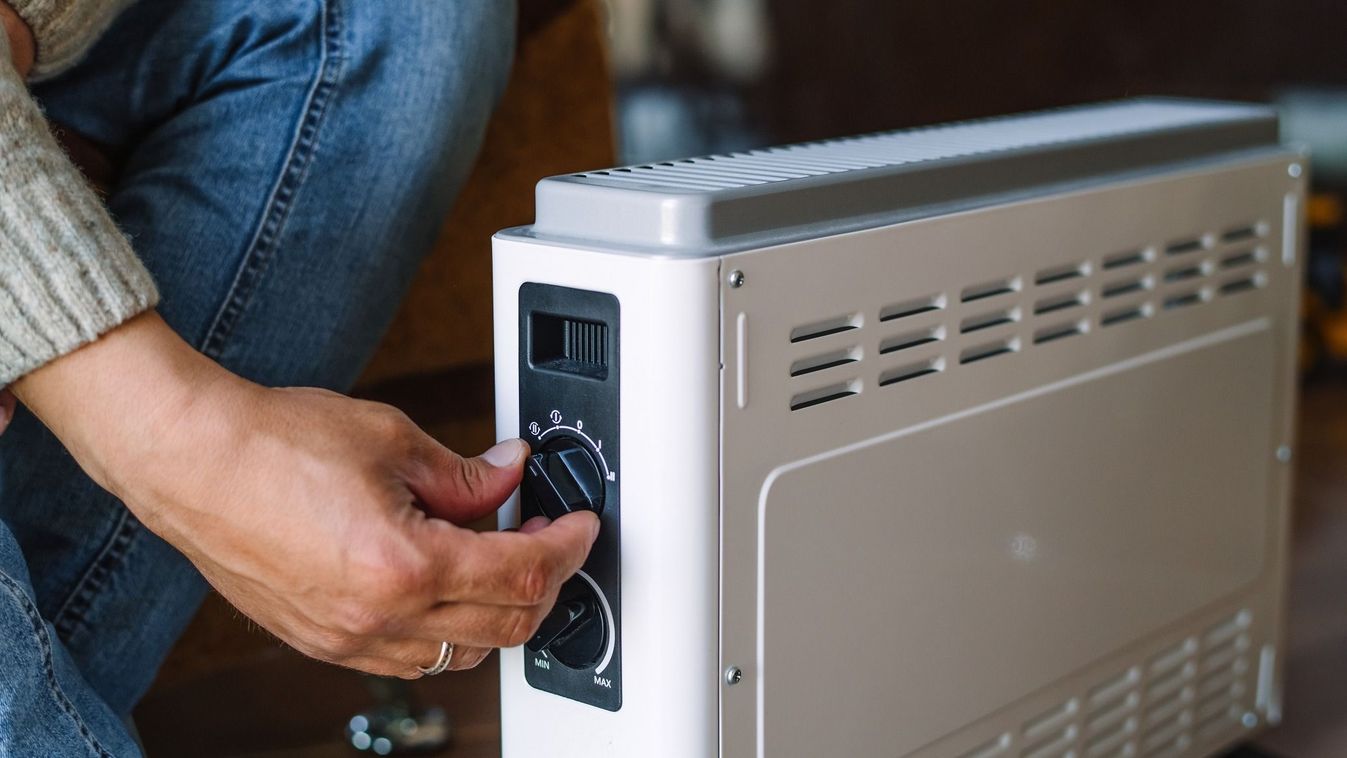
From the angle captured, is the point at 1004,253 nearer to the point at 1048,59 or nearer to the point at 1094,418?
the point at 1094,418

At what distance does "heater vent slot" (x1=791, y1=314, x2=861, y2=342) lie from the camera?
58cm

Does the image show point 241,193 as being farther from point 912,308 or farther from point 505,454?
point 912,308

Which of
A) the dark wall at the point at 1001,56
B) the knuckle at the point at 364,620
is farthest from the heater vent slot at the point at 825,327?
the dark wall at the point at 1001,56

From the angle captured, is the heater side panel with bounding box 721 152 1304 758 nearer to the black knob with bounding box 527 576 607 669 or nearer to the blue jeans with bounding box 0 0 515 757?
the black knob with bounding box 527 576 607 669

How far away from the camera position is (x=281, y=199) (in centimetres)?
71

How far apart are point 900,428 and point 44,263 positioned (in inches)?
14.2

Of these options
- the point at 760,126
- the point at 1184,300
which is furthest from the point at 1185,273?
the point at 760,126

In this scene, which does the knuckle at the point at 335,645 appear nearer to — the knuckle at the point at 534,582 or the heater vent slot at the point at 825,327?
the knuckle at the point at 534,582

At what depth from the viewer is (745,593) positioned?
0.57 meters

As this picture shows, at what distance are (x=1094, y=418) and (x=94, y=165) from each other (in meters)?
0.56

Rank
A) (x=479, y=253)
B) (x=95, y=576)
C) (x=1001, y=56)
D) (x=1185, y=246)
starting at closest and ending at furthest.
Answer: (x=95, y=576), (x=1185, y=246), (x=479, y=253), (x=1001, y=56)

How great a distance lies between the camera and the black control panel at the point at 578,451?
56 centimetres

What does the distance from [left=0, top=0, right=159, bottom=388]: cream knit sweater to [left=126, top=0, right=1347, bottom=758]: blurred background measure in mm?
484

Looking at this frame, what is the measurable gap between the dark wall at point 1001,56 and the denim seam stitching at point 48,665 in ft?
6.46
